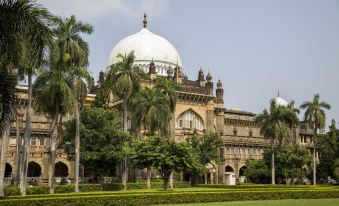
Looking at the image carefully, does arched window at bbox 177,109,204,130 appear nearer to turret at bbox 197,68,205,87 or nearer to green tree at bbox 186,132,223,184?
turret at bbox 197,68,205,87

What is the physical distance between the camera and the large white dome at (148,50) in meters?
68.8

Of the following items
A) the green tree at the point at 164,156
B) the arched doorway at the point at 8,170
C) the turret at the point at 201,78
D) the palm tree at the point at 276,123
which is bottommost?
the arched doorway at the point at 8,170

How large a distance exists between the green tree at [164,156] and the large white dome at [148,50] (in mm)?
29628

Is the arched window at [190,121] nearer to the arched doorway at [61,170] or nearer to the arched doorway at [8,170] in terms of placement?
the arched doorway at [61,170]

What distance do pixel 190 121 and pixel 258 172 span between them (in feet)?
40.2

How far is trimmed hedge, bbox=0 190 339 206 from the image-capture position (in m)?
25.1

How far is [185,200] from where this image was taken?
30875 millimetres

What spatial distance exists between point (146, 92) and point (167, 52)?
81.5ft

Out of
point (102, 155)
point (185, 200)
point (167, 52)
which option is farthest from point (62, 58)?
point (167, 52)

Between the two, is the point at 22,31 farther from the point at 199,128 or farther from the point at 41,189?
the point at 199,128

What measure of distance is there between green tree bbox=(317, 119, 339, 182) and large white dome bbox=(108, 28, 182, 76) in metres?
25.6

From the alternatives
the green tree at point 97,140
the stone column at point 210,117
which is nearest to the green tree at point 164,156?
the green tree at point 97,140

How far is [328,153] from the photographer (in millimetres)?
67125

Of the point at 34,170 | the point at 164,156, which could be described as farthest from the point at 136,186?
the point at 34,170
